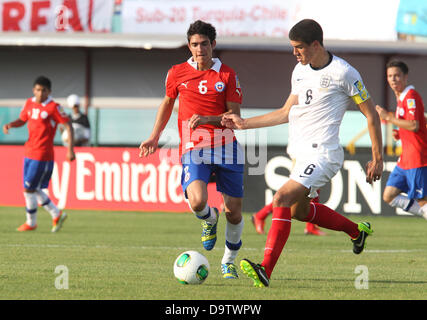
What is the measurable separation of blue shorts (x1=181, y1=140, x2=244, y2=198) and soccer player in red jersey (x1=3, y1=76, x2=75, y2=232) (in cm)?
604

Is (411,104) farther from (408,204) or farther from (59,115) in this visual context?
(59,115)

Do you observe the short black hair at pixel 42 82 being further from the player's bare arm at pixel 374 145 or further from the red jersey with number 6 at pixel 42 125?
the player's bare arm at pixel 374 145

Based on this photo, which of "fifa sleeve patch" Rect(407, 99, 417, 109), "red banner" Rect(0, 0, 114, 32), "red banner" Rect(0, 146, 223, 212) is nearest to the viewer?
"fifa sleeve patch" Rect(407, 99, 417, 109)

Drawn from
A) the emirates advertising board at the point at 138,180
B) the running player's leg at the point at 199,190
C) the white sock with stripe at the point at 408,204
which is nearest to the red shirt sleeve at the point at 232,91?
the running player's leg at the point at 199,190

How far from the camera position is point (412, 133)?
12.9m

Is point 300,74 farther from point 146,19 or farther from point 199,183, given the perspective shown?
point 146,19

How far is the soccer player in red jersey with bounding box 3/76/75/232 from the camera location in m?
14.9

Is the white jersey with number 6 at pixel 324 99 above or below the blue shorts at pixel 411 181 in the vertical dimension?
above

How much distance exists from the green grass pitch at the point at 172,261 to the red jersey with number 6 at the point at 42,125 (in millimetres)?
1203

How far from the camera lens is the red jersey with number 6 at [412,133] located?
12.5m

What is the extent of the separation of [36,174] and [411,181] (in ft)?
18.7

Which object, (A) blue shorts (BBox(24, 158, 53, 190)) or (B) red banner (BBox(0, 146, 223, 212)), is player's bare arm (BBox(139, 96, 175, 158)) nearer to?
(A) blue shorts (BBox(24, 158, 53, 190))

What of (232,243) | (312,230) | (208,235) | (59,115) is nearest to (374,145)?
(232,243)

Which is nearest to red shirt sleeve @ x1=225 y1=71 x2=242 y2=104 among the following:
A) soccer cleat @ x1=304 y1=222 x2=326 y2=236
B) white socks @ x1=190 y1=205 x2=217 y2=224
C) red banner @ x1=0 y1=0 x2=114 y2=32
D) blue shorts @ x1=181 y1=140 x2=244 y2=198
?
blue shorts @ x1=181 y1=140 x2=244 y2=198
